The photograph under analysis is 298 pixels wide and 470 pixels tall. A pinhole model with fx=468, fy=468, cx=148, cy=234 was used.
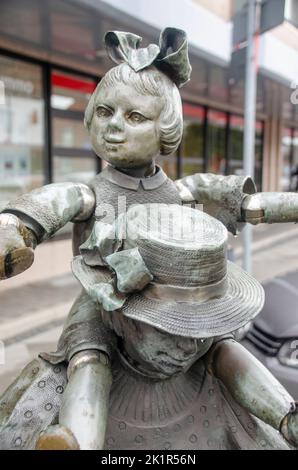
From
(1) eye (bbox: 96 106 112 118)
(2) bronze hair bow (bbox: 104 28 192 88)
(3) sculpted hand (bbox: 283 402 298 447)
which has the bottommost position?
(3) sculpted hand (bbox: 283 402 298 447)

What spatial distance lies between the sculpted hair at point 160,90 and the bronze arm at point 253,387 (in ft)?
1.97

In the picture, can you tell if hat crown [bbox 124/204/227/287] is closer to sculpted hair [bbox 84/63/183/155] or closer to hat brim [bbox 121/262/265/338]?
hat brim [bbox 121/262/265/338]

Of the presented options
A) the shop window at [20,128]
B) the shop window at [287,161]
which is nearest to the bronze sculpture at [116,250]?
the shop window at [20,128]

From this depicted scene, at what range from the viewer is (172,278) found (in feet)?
3.37

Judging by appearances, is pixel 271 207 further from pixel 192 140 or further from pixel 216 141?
pixel 216 141

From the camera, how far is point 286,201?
1.37 meters

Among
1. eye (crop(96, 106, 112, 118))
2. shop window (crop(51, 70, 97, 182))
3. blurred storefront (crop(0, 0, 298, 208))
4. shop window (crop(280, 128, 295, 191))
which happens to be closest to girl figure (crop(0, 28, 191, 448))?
eye (crop(96, 106, 112, 118))

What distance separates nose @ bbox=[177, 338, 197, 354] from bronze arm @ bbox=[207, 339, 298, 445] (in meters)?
0.19

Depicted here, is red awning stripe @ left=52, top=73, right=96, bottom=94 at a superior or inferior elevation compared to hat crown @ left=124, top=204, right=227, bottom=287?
superior

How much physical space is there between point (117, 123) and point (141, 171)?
19cm

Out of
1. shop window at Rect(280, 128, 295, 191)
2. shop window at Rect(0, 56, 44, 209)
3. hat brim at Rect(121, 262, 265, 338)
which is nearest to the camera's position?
hat brim at Rect(121, 262, 265, 338)

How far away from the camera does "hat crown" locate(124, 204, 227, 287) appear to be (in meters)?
1.02

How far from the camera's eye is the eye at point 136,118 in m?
1.23

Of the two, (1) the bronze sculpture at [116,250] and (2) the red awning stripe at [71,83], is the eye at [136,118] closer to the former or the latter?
(1) the bronze sculpture at [116,250]
